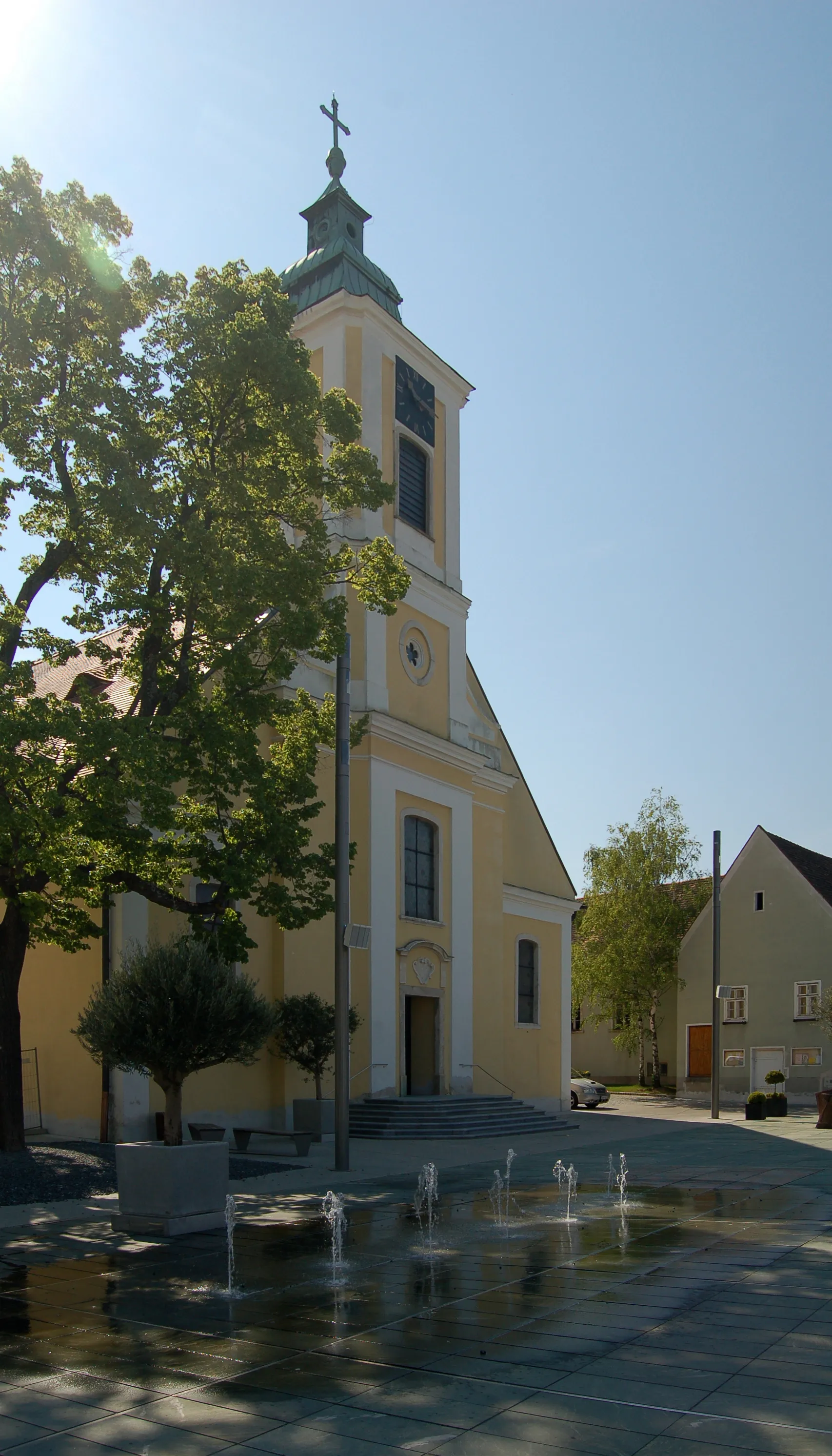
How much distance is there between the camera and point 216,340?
1661 cm

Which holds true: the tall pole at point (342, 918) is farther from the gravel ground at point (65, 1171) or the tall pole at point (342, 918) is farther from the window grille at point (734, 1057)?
the window grille at point (734, 1057)

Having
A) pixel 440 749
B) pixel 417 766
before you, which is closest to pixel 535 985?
pixel 440 749

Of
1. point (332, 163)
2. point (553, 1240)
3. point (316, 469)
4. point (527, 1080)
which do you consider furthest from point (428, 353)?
point (553, 1240)

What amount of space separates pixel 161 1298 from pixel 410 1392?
3131 millimetres

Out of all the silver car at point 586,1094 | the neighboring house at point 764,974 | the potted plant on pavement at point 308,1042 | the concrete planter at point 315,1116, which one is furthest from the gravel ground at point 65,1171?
the neighboring house at point 764,974

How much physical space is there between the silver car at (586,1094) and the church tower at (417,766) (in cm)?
362

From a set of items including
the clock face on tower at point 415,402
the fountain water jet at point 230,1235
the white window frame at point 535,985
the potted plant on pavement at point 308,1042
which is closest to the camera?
the fountain water jet at point 230,1235

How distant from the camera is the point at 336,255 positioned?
3028 cm

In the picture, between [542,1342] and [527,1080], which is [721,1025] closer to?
[527,1080]

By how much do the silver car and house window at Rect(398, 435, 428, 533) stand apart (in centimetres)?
1855

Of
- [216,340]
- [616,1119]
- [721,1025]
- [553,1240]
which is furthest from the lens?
→ [721,1025]

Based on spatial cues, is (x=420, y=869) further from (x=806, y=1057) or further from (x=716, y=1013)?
(x=806, y=1057)

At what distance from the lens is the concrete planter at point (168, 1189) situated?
11594 millimetres

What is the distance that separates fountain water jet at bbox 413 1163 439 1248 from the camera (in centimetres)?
1167
